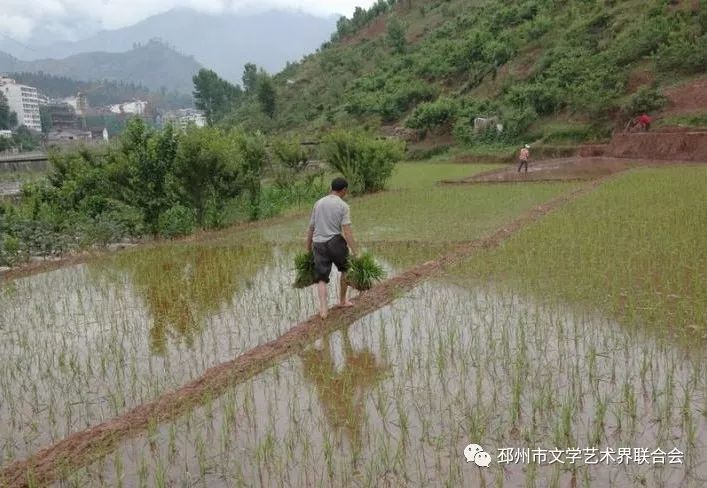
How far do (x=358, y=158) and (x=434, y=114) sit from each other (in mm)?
17233

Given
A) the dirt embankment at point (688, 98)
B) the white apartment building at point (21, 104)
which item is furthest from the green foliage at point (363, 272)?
the white apartment building at point (21, 104)

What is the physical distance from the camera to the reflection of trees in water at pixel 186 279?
6551mm

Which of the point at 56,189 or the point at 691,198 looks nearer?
the point at 691,198

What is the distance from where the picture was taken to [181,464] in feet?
12.0

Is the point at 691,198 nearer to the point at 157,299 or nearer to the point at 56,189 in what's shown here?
the point at 157,299

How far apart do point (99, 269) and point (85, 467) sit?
21.5ft

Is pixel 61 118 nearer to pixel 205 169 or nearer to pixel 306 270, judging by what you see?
pixel 205 169

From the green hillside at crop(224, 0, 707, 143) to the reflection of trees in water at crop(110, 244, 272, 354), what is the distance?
2135cm

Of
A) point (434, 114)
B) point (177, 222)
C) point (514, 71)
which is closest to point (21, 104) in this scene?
point (434, 114)

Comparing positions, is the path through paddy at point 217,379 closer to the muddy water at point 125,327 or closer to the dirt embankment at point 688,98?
the muddy water at point 125,327

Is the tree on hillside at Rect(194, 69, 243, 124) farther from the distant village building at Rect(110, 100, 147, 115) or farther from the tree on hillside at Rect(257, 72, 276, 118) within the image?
the distant village building at Rect(110, 100, 147, 115)

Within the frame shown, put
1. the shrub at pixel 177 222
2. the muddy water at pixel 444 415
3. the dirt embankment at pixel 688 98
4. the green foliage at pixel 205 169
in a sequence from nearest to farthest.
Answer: the muddy water at pixel 444 415 → the green foliage at pixel 205 169 → the shrub at pixel 177 222 → the dirt embankment at pixel 688 98

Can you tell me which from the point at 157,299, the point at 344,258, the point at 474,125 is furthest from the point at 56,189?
the point at 474,125

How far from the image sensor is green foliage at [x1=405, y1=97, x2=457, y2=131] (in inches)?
1345
